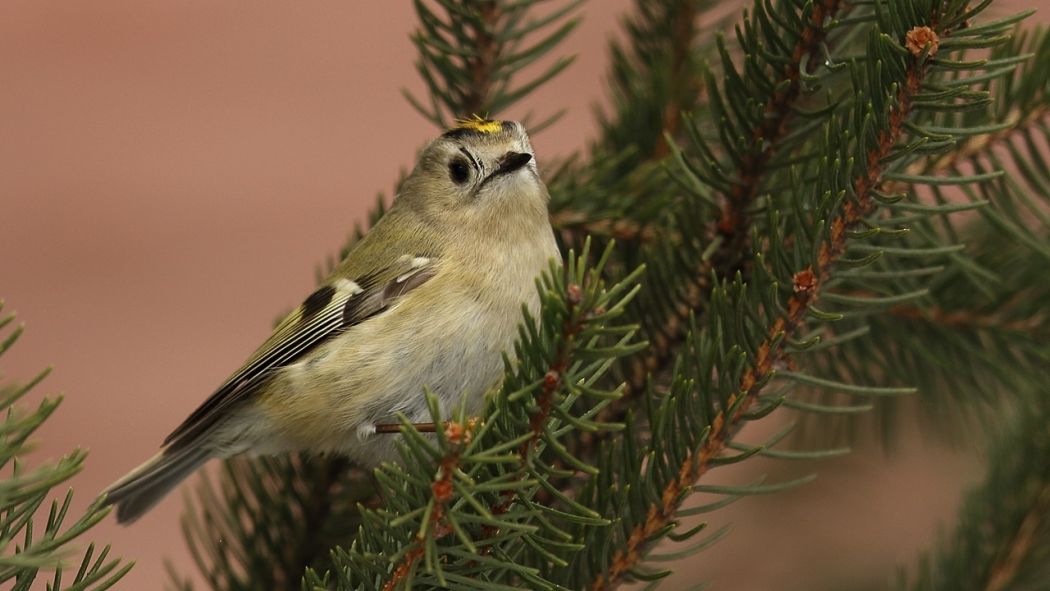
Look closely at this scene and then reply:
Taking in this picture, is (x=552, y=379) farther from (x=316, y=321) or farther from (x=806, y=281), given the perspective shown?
(x=316, y=321)

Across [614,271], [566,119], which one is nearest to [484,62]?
[614,271]

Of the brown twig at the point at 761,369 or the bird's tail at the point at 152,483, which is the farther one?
the bird's tail at the point at 152,483

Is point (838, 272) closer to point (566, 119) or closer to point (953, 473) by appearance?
point (953, 473)

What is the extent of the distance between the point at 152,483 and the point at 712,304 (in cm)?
66

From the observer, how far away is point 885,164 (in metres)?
0.56

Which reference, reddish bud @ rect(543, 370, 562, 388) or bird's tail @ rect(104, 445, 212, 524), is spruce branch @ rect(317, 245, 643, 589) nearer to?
reddish bud @ rect(543, 370, 562, 388)

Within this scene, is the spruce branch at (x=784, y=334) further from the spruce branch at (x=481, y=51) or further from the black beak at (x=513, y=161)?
the black beak at (x=513, y=161)

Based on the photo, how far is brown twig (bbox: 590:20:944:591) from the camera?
0.56 metres

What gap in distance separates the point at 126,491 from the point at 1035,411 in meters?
0.81

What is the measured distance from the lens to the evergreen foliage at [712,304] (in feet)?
1.65

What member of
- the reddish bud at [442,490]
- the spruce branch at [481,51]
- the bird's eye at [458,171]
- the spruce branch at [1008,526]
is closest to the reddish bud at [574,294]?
the reddish bud at [442,490]

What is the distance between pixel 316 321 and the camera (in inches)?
39.0

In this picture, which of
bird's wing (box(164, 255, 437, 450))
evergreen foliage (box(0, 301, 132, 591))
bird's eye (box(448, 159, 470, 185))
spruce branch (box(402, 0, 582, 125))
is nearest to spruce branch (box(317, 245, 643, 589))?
evergreen foliage (box(0, 301, 132, 591))

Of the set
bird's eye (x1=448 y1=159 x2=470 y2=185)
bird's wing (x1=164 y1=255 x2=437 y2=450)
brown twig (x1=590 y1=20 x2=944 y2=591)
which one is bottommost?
brown twig (x1=590 y1=20 x2=944 y2=591)
